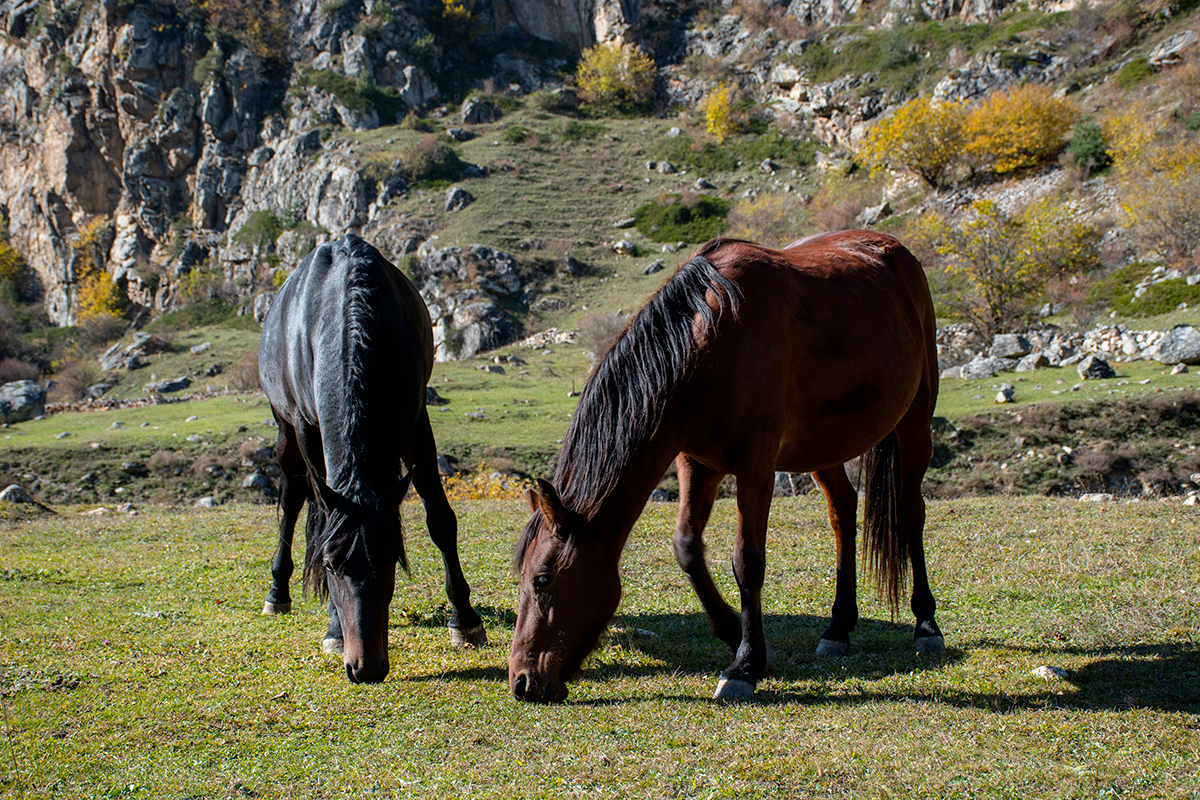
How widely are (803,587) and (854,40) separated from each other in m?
63.0

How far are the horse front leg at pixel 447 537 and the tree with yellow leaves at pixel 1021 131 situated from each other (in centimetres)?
4019

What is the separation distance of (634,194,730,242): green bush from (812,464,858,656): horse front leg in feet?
135

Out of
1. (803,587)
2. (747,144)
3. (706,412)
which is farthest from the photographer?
(747,144)

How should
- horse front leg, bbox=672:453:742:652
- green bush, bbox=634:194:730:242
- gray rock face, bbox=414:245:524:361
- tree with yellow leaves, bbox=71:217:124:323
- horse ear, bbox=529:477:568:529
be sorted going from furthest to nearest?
tree with yellow leaves, bbox=71:217:124:323 < green bush, bbox=634:194:730:242 < gray rock face, bbox=414:245:524:361 < horse front leg, bbox=672:453:742:652 < horse ear, bbox=529:477:568:529

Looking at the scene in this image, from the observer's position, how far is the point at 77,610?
5.82 metres

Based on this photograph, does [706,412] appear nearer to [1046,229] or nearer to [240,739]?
[240,739]

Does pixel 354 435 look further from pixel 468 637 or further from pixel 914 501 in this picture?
pixel 914 501

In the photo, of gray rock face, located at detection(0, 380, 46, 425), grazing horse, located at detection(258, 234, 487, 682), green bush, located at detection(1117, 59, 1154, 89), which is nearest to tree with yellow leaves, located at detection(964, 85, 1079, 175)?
green bush, located at detection(1117, 59, 1154, 89)

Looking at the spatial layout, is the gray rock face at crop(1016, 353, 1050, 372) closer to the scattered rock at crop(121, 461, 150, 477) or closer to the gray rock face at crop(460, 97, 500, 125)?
the scattered rock at crop(121, 461, 150, 477)

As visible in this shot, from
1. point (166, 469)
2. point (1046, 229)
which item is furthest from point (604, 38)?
point (166, 469)

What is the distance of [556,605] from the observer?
361cm

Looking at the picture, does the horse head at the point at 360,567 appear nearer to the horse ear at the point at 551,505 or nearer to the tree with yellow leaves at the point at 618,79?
the horse ear at the point at 551,505

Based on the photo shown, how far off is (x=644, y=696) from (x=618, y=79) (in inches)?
2855

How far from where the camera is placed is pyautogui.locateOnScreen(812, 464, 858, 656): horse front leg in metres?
4.71
